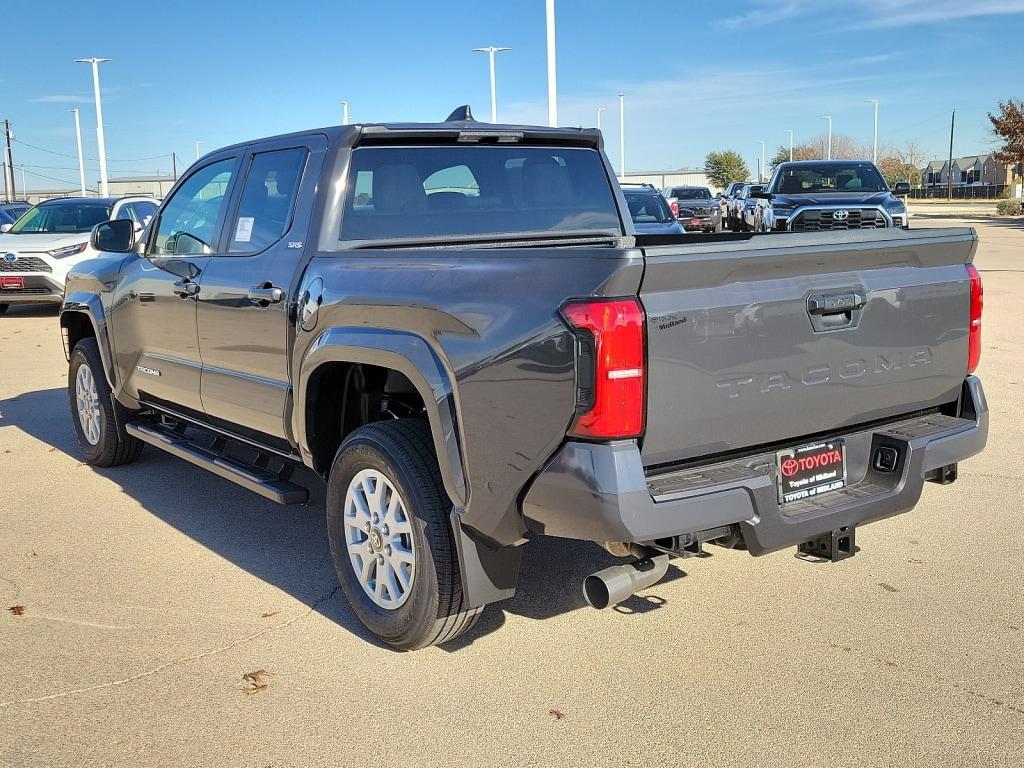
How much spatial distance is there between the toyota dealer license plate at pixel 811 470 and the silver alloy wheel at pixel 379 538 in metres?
1.33

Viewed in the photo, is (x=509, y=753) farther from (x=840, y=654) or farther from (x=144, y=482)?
(x=144, y=482)

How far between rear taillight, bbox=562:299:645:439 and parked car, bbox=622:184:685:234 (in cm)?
1221

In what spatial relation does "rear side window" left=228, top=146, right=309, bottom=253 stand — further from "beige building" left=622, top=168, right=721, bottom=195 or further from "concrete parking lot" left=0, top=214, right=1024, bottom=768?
"beige building" left=622, top=168, right=721, bottom=195

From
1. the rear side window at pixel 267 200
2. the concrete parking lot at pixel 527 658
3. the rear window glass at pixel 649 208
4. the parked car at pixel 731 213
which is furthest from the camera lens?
the parked car at pixel 731 213

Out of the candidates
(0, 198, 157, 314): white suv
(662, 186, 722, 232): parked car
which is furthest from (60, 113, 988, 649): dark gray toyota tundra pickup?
(662, 186, 722, 232): parked car

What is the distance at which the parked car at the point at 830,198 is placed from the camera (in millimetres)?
17234

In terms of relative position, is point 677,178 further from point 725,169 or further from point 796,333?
point 796,333

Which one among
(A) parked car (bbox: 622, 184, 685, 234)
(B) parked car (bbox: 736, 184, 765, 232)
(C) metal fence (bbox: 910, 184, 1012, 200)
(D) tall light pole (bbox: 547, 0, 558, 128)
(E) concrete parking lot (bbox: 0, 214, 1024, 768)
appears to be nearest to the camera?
(E) concrete parking lot (bbox: 0, 214, 1024, 768)

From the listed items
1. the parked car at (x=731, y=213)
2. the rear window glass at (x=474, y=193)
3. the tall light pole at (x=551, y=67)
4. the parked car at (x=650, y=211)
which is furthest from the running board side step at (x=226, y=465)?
the parked car at (x=731, y=213)

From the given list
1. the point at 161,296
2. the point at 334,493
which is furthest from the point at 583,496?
the point at 161,296

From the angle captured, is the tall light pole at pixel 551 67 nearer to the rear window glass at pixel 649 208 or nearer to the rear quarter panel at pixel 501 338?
the rear window glass at pixel 649 208

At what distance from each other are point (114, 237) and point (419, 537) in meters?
3.40

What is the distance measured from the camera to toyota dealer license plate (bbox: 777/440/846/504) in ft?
11.4

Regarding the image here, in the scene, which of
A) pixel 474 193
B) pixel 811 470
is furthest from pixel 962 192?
pixel 811 470
